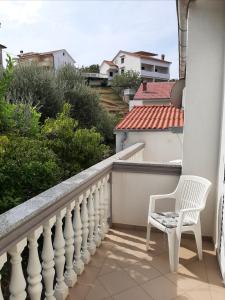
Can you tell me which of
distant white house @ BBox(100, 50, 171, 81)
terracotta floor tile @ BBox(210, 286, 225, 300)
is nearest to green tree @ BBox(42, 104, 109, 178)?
terracotta floor tile @ BBox(210, 286, 225, 300)

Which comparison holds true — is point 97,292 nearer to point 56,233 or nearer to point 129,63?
point 56,233

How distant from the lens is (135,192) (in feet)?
13.4

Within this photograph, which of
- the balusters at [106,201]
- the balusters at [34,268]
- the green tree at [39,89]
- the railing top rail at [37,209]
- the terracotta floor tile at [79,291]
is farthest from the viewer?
the green tree at [39,89]

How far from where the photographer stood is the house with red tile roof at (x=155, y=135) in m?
7.21

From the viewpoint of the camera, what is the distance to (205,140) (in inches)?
143

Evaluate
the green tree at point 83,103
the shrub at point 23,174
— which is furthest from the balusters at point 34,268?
the green tree at point 83,103

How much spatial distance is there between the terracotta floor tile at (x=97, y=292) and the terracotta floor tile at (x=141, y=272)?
1.25 feet

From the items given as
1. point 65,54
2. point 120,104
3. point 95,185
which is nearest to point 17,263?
point 95,185

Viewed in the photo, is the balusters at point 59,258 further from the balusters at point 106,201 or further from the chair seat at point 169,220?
the balusters at point 106,201

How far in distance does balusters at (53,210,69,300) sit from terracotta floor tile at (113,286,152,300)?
0.51m

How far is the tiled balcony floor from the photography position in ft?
8.62

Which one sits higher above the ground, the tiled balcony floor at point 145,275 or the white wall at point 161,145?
the white wall at point 161,145

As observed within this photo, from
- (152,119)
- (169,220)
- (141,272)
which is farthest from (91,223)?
(152,119)

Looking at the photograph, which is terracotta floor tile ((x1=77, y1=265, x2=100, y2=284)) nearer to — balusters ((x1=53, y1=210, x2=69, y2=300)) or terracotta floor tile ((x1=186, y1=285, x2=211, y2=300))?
balusters ((x1=53, y1=210, x2=69, y2=300))
